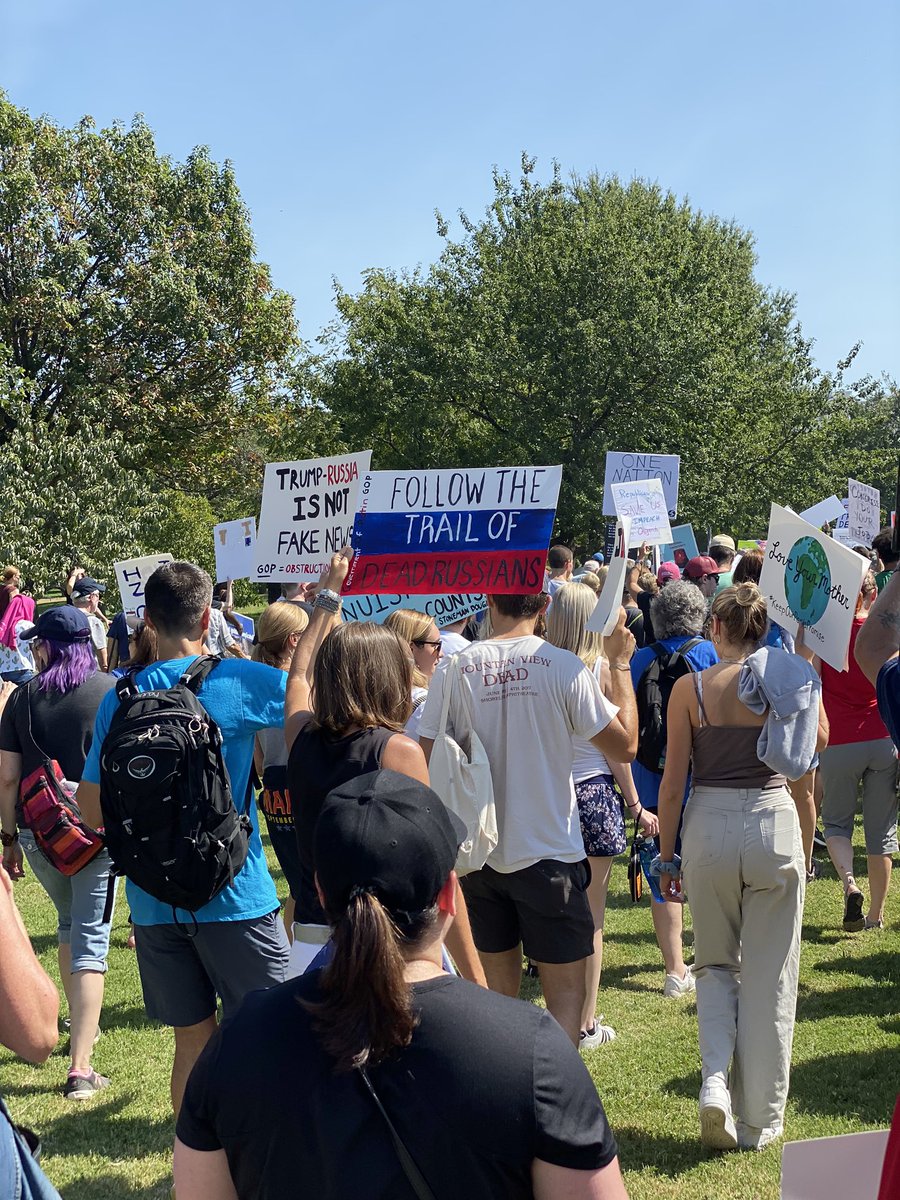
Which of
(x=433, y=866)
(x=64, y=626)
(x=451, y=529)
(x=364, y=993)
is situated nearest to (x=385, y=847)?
(x=433, y=866)

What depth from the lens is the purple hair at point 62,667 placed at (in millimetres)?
5730

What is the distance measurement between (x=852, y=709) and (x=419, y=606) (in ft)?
9.47

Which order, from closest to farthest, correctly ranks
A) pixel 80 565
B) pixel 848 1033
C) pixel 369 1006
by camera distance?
pixel 369 1006, pixel 848 1033, pixel 80 565

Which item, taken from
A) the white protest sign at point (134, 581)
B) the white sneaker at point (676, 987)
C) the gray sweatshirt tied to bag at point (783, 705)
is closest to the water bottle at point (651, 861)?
the white sneaker at point (676, 987)

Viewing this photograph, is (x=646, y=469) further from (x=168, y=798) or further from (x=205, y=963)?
(x=168, y=798)

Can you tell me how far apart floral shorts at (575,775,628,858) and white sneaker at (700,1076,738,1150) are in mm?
1329

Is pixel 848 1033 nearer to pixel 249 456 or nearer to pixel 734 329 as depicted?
pixel 734 329

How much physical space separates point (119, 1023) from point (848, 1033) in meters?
3.74

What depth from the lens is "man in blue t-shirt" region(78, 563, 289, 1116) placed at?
3.98m

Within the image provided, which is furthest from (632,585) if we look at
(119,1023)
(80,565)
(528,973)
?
(80,565)

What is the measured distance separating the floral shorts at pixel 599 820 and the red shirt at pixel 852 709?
219 cm

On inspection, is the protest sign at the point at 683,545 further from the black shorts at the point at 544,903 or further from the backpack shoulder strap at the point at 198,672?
the backpack shoulder strap at the point at 198,672

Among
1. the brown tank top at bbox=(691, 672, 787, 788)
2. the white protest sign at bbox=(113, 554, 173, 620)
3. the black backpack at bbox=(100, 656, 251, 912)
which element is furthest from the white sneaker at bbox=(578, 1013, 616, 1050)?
the white protest sign at bbox=(113, 554, 173, 620)

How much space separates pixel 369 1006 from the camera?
1732mm
